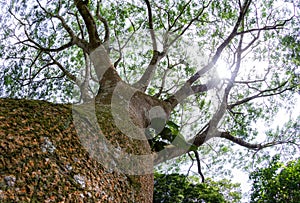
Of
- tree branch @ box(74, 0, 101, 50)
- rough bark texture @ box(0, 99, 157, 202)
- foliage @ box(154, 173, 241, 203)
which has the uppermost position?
tree branch @ box(74, 0, 101, 50)

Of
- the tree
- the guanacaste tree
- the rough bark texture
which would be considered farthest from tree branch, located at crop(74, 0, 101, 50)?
the tree

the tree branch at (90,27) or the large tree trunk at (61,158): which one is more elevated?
the tree branch at (90,27)

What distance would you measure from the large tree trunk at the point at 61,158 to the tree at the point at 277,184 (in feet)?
9.85

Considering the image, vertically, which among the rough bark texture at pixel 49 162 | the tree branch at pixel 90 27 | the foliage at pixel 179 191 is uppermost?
the tree branch at pixel 90 27

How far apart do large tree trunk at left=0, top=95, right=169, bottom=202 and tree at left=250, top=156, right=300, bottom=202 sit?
118 inches

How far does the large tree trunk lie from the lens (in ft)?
4.31

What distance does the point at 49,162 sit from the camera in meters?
1.46

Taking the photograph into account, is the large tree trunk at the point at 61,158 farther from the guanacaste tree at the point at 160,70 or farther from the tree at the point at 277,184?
the tree at the point at 277,184

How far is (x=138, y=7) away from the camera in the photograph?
23.1ft

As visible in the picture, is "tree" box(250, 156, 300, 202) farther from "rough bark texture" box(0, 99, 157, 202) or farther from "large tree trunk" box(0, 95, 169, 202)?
"rough bark texture" box(0, 99, 157, 202)

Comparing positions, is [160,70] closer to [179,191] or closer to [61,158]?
[179,191]

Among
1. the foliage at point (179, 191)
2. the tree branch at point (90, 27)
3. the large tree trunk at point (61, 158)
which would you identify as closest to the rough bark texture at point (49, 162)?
the large tree trunk at point (61, 158)

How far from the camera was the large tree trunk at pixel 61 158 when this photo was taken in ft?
4.31

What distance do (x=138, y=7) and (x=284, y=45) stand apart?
129 inches
